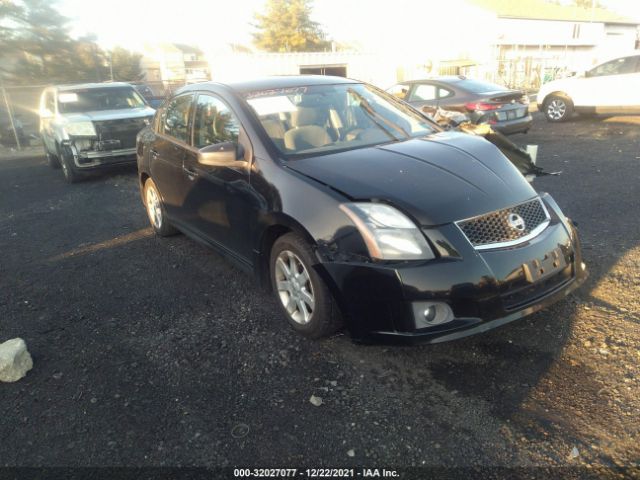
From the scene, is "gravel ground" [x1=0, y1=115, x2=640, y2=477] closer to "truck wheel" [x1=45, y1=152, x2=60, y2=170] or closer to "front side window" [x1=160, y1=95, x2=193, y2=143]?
"front side window" [x1=160, y1=95, x2=193, y2=143]

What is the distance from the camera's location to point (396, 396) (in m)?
2.62

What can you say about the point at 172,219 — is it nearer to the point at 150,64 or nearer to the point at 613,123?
the point at 613,123

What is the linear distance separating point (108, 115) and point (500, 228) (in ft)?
28.2

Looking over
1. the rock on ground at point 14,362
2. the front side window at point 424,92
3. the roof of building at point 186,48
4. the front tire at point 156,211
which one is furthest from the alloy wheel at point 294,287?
the roof of building at point 186,48

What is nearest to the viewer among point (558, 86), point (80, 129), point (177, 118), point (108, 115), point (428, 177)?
point (428, 177)

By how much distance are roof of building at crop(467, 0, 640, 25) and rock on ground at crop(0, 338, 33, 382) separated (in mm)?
39340

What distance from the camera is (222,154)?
338 cm

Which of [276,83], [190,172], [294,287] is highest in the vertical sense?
[276,83]

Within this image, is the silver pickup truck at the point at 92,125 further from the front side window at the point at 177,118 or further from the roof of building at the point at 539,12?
the roof of building at the point at 539,12

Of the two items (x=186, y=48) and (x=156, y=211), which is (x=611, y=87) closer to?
(x=156, y=211)

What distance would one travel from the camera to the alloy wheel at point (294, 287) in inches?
120

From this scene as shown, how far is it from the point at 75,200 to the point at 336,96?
575cm

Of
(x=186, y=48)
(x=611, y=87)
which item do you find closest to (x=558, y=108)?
(x=611, y=87)

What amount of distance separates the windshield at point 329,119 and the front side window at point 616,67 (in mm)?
10459
